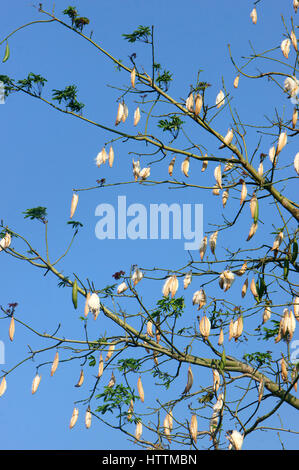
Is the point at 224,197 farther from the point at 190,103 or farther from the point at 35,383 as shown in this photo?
the point at 35,383

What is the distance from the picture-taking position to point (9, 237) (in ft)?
18.7

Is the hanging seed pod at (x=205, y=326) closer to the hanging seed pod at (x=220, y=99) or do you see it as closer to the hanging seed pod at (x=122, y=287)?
the hanging seed pod at (x=122, y=287)

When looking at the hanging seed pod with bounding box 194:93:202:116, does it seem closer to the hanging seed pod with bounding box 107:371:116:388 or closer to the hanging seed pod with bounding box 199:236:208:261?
the hanging seed pod with bounding box 199:236:208:261

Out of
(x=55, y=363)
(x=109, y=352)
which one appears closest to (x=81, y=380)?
(x=55, y=363)

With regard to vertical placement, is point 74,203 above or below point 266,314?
above

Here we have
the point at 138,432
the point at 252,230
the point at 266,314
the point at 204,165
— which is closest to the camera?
the point at 252,230

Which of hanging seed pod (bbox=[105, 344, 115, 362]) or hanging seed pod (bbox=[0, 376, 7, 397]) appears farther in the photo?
hanging seed pod (bbox=[105, 344, 115, 362])

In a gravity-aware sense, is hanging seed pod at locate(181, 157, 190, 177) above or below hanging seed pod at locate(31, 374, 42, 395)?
above

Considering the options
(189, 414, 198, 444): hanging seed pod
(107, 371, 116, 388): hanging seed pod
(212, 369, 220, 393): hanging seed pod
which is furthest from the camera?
(107, 371, 116, 388): hanging seed pod

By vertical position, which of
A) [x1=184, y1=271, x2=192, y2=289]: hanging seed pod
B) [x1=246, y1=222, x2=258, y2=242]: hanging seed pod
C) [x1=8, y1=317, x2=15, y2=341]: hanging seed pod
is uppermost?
[x1=246, y1=222, x2=258, y2=242]: hanging seed pod

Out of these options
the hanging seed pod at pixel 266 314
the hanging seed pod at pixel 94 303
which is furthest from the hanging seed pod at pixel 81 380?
the hanging seed pod at pixel 266 314

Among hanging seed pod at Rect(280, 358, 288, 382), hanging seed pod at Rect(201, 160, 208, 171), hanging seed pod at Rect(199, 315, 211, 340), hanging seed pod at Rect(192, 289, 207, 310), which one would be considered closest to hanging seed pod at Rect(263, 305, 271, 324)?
hanging seed pod at Rect(280, 358, 288, 382)

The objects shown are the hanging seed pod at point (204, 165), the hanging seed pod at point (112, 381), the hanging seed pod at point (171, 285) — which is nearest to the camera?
the hanging seed pod at point (171, 285)
